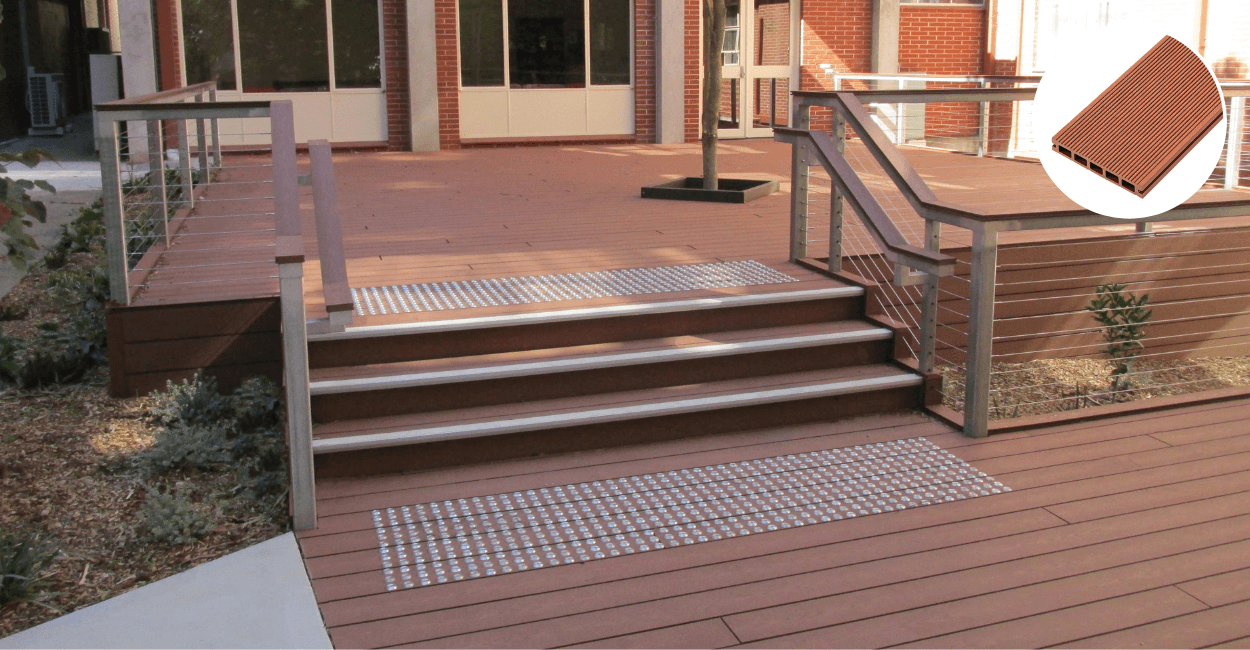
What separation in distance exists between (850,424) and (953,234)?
243 cm

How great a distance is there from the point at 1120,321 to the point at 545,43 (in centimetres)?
858

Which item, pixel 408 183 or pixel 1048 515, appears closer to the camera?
pixel 1048 515

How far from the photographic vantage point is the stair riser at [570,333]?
14.4 ft

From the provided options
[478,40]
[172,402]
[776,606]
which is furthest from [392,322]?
[478,40]

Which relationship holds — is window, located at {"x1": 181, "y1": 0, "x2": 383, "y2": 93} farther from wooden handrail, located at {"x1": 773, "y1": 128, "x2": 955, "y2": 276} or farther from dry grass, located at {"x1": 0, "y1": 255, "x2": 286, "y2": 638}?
wooden handrail, located at {"x1": 773, "y1": 128, "x2": 955, "y2": 276}

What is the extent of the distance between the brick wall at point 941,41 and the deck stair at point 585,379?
32.3 ft

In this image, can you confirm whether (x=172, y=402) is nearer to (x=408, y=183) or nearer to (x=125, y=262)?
(x=125, y=262)

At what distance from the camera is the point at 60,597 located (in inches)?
129

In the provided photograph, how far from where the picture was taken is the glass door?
1351 cm

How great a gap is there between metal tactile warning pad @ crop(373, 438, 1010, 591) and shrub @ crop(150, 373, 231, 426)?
1.35m

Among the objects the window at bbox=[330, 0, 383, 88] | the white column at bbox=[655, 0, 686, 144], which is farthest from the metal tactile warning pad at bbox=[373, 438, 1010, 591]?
the window at bbox=[330, 0, 383, 88]

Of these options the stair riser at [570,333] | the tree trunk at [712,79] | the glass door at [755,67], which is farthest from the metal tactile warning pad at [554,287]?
the glass door at [755,67]

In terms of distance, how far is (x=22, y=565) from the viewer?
10.7 ft

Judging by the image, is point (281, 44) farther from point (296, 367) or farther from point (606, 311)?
point (296, 367)
